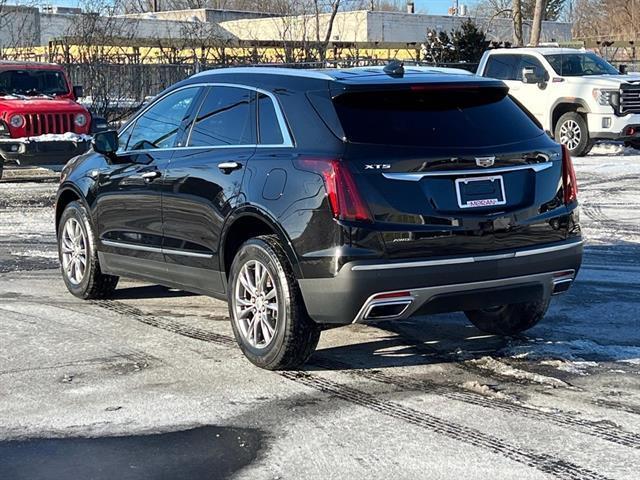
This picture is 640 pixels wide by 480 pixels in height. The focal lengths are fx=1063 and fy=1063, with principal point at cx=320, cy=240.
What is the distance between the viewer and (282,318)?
605 centimetres

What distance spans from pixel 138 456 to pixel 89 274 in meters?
3.56

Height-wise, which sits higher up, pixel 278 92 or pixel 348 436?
pixel 278 92

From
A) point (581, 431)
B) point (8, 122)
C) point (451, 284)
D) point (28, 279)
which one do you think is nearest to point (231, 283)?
point (451, 284)

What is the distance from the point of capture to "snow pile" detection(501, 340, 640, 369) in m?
6.47

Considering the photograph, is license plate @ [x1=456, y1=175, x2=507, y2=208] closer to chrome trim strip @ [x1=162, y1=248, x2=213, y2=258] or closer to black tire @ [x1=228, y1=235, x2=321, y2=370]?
black tire @ [x1=228, y1=235, x2=321, y2=370]

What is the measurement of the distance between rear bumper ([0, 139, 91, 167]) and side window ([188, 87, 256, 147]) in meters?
10.7

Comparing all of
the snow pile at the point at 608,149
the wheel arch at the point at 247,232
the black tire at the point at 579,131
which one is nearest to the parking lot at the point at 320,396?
the wheel arch at the point at 247,232

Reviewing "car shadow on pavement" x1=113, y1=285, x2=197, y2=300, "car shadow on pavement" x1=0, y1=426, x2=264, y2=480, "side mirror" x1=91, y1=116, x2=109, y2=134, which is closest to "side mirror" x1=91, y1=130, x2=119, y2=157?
"car shadow on pavement" x1=113, y1=285, x2=197, y2=300

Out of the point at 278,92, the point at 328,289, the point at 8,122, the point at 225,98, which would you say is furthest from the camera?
the point at 8,122

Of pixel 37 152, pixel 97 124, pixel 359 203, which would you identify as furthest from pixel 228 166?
pixel 97 124

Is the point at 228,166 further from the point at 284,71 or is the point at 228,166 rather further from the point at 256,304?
the point at 256,304

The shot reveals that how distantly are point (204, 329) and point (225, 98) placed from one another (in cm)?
164

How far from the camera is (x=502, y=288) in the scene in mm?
6059

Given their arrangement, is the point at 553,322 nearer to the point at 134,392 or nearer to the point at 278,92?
the point at 278,92
